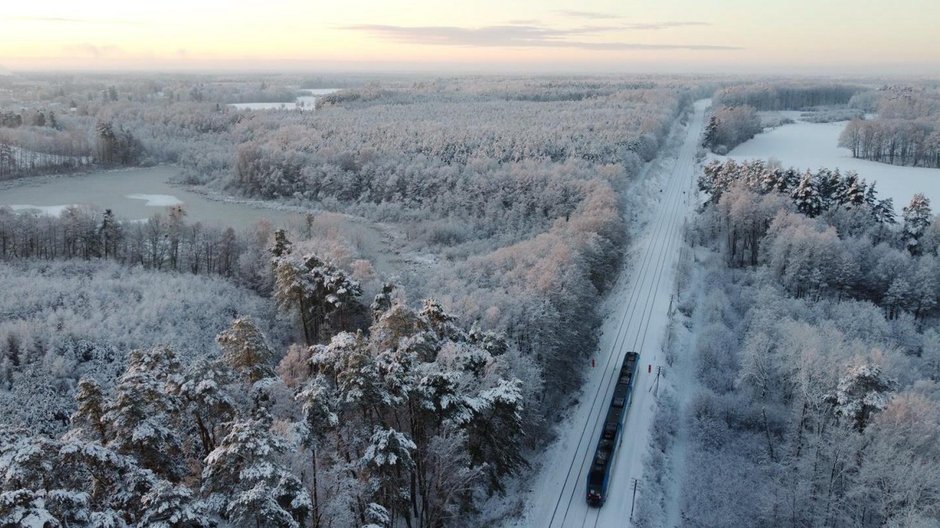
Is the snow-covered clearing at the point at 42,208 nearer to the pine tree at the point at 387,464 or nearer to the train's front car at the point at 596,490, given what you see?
the pine tree at the point at 387,464

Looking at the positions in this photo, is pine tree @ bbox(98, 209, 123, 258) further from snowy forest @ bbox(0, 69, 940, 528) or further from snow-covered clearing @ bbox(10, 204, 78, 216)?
snow-covered clearing @ bbox(10, 204, 78, 216)

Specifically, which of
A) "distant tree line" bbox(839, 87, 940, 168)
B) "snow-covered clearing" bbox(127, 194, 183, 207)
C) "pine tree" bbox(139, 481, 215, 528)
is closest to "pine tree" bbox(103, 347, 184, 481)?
"pine tree" bbox(139, 481, 215, 528)

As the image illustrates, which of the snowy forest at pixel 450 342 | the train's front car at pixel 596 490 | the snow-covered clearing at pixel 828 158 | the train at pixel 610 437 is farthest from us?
the snow-covered clearing at pixel 828 158

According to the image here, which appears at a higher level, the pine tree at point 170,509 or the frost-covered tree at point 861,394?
the pine tree at point 170,509

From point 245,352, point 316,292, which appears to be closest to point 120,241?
point 316,292

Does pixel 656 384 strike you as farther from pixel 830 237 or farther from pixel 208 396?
pixel 208 396

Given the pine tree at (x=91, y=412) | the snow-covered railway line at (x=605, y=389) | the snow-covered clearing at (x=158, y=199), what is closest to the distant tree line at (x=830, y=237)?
the snow-covered railway line at (x=605, y=389)
